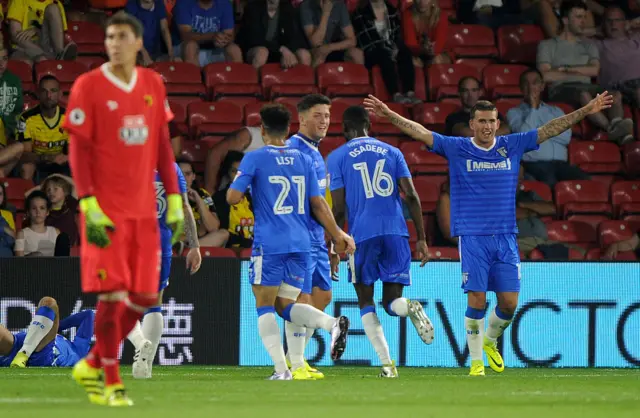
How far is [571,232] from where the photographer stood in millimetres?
16203

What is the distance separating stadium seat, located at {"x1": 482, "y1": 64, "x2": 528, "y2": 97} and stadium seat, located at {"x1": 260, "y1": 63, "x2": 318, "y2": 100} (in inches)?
99.7

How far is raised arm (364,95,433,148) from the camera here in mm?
11055

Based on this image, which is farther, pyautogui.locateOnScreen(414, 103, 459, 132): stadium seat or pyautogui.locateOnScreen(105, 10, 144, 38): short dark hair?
pyautogui.locateOnScreen(414, 103, 459, 132): stadium seat

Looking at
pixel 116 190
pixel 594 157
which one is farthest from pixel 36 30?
pixel 116 190

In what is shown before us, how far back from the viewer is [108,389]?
7.07 metres

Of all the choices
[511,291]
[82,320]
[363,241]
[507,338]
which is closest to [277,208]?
[363,241]

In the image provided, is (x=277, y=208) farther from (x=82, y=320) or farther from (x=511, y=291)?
(x=82, y=320)

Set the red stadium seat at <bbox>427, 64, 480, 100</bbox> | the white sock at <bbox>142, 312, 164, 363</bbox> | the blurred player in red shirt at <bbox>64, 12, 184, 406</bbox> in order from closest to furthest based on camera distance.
→ the blurred player in red shirt at <bbox>64, 12, 184, 406</bbox> < the white sock at <bbox>142, 312, 164, 363</bbox> < the red stadium seat at <bbox>427, 64, 480, 100</bbox>

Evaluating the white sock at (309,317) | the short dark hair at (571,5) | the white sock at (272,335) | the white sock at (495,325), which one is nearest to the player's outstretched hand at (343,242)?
the white sock at (309,317)

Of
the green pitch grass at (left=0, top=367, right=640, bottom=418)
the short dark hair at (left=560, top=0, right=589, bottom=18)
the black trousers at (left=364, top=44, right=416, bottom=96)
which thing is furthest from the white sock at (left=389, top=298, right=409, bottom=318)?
the short dark hair at (left=560, top=0, right=589, bottom=18)

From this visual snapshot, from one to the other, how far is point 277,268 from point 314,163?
1.19 metres

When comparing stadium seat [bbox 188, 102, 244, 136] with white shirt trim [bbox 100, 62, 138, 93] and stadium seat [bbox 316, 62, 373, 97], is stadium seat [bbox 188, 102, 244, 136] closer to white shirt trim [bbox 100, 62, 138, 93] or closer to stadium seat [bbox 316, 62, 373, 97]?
stadium seat [bbox 316, 62, 373, 97]

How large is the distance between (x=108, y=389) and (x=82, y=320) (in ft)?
18.9

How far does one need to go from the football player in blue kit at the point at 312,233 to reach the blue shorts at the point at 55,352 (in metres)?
2.70
